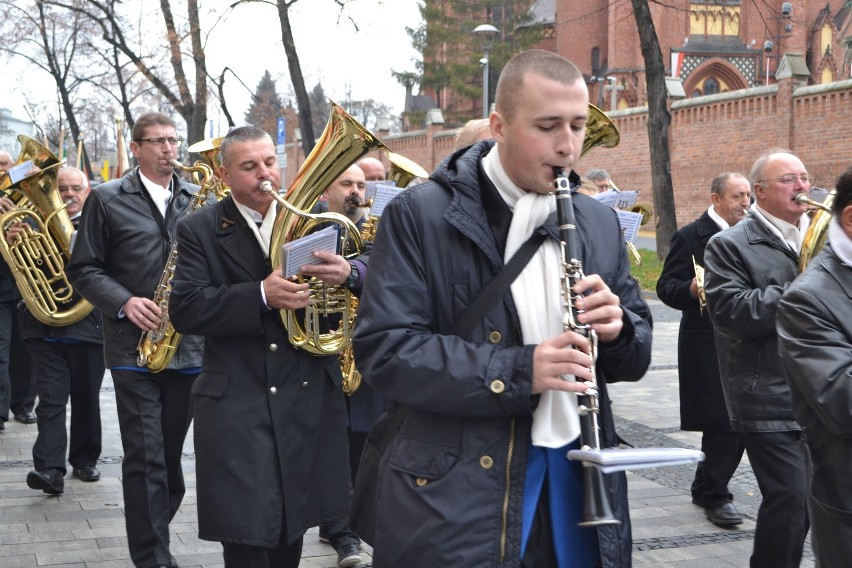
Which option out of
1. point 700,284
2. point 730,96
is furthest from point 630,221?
point 730,96

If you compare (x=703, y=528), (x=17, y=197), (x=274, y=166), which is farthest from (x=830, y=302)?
(x=17, y=197)

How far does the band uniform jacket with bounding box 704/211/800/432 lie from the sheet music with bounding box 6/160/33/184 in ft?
14.5

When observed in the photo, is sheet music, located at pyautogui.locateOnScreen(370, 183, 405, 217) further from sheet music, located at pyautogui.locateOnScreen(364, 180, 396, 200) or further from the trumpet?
the trumpet

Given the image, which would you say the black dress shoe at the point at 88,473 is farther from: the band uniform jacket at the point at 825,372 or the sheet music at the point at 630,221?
the band uniform jacket at the point at 825,372

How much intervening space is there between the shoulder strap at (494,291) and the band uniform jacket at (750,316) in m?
2.42

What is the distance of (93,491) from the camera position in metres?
7.14

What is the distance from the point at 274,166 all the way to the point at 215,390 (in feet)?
3.02

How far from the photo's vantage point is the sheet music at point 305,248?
4137 mm

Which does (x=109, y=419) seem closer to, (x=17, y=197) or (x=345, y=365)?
(x=17, y=197)

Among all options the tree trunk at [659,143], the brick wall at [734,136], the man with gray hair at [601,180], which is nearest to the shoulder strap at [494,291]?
the man with gray hair at [601,180]

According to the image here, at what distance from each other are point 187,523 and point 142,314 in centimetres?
150

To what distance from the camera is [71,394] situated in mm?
7293

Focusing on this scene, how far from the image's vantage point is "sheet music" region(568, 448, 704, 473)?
2525 millimetres

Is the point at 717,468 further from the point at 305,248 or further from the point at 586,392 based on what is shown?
the point at 586,392
